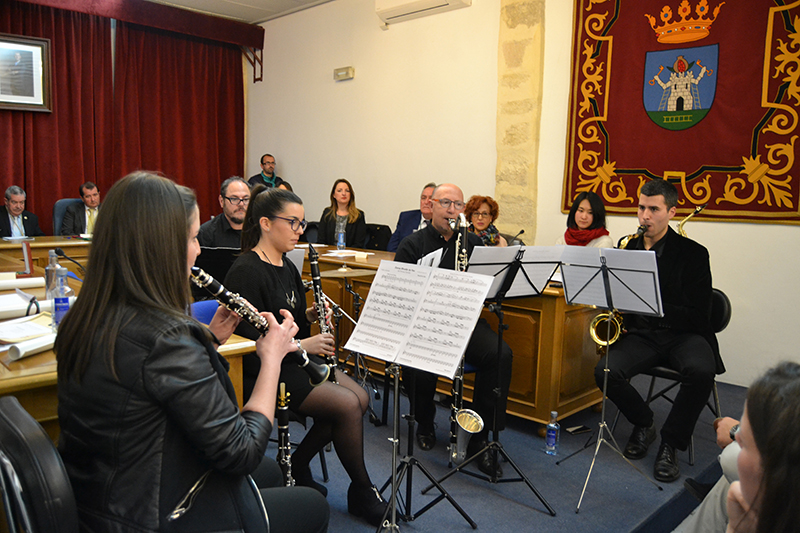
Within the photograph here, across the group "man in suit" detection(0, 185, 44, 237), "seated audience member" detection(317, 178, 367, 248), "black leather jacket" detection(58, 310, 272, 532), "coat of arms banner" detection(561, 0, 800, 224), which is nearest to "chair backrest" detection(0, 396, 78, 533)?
"black leather jacket" detection(58, 310, 272, 532)

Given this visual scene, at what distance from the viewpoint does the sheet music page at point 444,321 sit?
1950 millimetres

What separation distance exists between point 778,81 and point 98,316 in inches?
174

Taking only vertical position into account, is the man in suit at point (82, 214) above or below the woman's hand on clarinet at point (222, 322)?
above

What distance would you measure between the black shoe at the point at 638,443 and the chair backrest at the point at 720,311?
66cm

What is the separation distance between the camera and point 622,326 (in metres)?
3.28

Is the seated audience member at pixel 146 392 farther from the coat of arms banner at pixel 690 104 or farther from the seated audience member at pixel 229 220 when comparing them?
the coat of arms banner at pixel 690 104

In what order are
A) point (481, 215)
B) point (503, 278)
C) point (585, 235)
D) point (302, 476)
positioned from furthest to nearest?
point (481, 215) → point (585, 235) → point (503, 278) → point (302, 476)

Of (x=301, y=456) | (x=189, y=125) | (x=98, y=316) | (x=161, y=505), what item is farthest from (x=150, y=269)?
(x=189, y=125)

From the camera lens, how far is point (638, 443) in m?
3.07

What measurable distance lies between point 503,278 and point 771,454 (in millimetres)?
1903

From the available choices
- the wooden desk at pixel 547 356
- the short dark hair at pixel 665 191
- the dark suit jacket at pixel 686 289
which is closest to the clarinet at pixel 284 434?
the wooden desk at pixel 547 356

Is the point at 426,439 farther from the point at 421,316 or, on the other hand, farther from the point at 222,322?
the point at 222,322

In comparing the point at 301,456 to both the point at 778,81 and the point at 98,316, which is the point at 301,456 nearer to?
the point at 98,316

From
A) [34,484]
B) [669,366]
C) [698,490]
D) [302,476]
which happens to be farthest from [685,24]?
[34,484]
